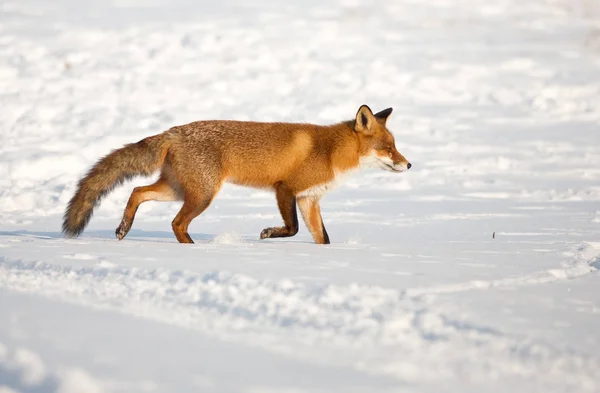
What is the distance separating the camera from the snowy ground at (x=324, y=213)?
11.4ft

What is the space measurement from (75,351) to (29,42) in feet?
48.5

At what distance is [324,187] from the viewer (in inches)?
305

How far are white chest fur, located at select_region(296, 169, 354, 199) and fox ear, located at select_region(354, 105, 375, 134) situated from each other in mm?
436

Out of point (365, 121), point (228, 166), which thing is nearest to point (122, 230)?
point (228, 166)

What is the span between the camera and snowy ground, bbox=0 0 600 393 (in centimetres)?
348

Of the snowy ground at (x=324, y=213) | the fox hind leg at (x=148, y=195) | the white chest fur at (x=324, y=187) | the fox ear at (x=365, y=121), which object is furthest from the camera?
the fox ear at (x=365, y=121)

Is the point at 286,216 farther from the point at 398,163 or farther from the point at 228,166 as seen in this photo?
the point at 398,163

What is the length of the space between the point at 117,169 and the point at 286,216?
1.60m

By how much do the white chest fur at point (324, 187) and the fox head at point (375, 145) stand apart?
28 cm

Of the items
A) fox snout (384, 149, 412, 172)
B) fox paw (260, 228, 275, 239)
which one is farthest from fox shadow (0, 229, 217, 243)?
fox snout (384, 149, 412, 172)

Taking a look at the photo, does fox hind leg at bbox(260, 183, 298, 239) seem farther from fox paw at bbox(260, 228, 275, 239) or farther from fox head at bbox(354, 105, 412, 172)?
fox head at bbox(354, 105, 412, 172)

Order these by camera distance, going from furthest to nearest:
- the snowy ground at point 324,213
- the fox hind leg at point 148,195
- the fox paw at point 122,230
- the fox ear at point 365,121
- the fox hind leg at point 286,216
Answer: the fox ear at point 365,121 < the fox hind leg at point 286,216 < the fox hind leg at point 148,195 < the fox paw at point 122,230 < the snowy ground at point 324,213

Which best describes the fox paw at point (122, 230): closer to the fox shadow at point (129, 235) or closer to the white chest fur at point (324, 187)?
the fox shadow at point (129, 235)

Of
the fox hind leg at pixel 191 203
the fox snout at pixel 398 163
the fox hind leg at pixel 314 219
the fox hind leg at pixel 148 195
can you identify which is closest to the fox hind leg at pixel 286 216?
the fox hind leg at pixel 314 219
